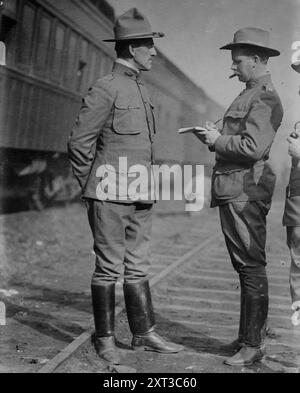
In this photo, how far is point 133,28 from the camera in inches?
161

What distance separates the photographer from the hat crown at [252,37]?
13.1ft

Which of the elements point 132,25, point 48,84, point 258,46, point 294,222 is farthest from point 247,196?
point 48,84

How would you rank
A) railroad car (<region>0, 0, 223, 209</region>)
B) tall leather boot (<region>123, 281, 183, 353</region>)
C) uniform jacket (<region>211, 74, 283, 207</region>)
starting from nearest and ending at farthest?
uniform jacket (<region>211, 74, 283, 207</region>) → tall leather boot (<region>123, 281, 183, 353</region>) → railroad car (<region>0, 0, 223, 209</region>)

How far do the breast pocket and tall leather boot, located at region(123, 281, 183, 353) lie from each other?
3.27 ft

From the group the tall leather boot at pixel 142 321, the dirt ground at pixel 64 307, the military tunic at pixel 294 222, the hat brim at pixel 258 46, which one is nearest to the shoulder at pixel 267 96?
the hat brim at pixel 258 46

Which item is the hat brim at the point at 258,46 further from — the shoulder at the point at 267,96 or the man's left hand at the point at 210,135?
the man's left hand at the point at 210,135

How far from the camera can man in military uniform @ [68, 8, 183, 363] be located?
13.4 ft

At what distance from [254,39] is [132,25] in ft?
2.52

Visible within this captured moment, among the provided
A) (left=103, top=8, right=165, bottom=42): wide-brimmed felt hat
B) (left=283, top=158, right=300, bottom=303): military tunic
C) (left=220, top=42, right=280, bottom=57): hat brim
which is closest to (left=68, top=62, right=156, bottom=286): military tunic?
(left=103, top=8, right=165, bottom=42): wide-brimmed felt hat

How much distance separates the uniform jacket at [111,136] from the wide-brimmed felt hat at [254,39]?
709 millimetres

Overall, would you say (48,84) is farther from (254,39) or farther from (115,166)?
(254,39)

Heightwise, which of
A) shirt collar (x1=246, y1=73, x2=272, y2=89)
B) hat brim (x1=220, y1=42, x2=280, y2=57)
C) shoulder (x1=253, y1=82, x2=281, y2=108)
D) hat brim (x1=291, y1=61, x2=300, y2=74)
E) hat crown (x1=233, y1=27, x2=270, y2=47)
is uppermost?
hat crown (x1=233, y1=27, x2=270, y2=47)

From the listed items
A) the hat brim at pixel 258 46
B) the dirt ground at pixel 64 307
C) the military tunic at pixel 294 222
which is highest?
the hat brim at pixel 258 46

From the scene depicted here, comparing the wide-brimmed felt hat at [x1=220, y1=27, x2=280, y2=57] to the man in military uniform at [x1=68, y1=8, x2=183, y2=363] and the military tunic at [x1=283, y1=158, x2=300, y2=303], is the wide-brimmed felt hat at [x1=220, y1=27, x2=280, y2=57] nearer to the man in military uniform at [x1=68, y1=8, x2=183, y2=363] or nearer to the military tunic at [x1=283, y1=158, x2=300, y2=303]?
the man in military uniform at [x1=68, y1=8, x2=183, y2=363]
